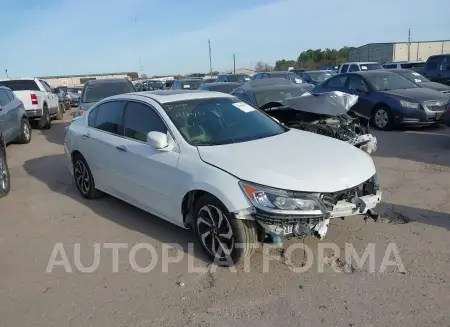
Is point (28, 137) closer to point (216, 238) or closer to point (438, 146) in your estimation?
point (216, 238)

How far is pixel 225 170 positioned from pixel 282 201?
0.60m

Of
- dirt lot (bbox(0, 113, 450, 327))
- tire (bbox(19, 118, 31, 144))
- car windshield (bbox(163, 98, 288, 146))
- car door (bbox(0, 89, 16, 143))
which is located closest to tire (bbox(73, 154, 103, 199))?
dirt lot (bbox(0, 113, 450, 327))

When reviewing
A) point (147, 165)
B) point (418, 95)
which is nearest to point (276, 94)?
point (418, 95)

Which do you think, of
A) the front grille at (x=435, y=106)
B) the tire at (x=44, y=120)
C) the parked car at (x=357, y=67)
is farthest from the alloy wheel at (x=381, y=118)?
the tire at (x=44, y=120)

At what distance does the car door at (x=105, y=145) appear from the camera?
516 centimetres

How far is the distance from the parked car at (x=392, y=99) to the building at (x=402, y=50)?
52267 millimetres

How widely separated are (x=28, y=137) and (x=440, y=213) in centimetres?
1059

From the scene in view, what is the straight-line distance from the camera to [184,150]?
164 inches

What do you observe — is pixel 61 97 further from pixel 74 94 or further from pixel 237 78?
pixel 74 94

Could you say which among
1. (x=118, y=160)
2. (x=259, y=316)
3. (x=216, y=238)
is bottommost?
Result: (x=259, y=316)

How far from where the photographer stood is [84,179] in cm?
607

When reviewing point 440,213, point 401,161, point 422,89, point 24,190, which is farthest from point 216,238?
point 422,89

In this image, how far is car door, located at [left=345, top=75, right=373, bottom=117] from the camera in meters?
11.0

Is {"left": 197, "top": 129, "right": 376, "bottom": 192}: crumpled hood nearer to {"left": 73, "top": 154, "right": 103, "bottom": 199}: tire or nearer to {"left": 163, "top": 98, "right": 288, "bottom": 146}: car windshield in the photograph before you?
{"left": 163, "top": 98, "right": 288, "bottom": 146}: car windshield
